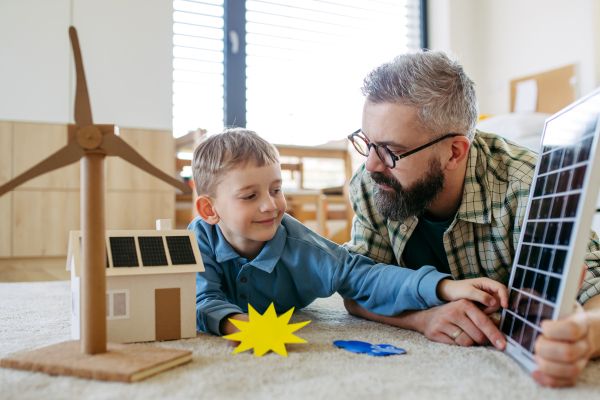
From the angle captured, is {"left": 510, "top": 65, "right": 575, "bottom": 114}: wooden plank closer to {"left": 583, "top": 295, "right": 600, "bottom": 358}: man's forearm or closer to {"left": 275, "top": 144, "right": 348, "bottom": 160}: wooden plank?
{"left": 275, "top": 144, "right": 348, "bottom": 160}: wooden plank

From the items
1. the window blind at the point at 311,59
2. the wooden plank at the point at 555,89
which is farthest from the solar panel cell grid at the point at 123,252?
the wooden plank at the point at 555,89

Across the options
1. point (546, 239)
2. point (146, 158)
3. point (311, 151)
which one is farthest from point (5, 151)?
point (546, 239)

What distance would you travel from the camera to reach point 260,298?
1.18 metres

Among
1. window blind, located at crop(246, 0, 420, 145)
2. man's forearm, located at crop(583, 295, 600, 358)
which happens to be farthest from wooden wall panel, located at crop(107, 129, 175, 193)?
man's forearm, located at crop(583, 295, 600, 358)

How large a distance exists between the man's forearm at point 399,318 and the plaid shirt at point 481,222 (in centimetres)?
14

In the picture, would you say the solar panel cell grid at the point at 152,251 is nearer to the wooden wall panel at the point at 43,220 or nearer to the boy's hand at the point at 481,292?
the boy's hand at the point at 481,292

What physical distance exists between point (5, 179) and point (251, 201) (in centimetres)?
236

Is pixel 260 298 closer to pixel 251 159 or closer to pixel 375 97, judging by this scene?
pixel 251 159

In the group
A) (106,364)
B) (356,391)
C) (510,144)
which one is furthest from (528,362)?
(510,144)

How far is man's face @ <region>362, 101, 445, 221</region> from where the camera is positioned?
3.62 feet

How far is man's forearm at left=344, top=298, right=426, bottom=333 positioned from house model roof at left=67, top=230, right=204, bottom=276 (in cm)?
43

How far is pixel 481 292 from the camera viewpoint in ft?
2.84

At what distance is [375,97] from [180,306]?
2.15ft

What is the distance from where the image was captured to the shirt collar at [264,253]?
1.10m
